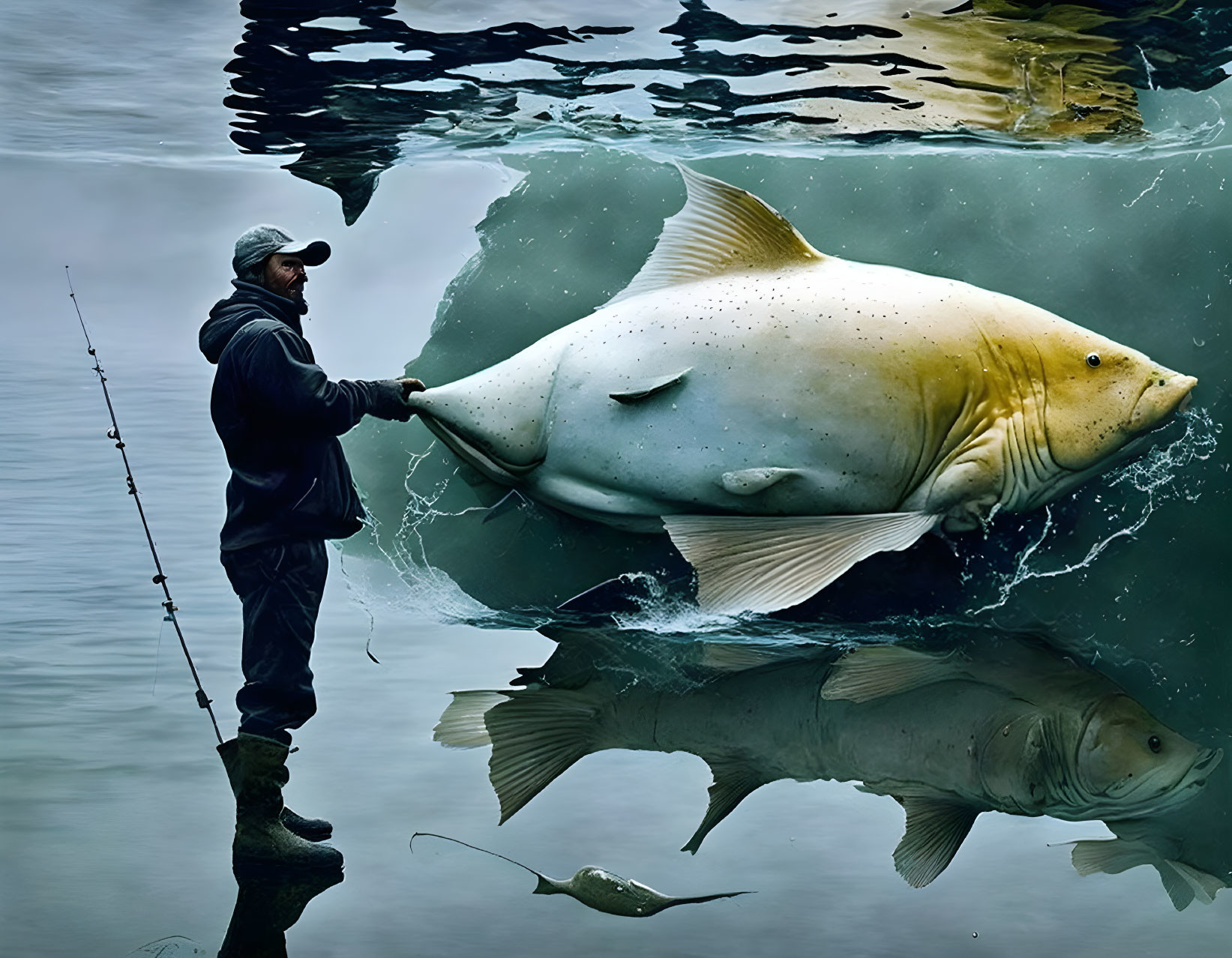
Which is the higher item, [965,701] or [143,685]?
[965,701]

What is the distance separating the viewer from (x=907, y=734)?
4.02 meters

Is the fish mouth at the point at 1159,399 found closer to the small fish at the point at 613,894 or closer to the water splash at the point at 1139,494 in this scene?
the water splash at the point at 1139,494

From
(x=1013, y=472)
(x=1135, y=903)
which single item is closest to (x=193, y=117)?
(x=1013, y=472)

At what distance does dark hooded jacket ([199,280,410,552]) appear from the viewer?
13.3ft

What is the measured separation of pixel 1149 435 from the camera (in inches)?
A: 182

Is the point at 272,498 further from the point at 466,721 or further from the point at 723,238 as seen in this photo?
the point at 723,238

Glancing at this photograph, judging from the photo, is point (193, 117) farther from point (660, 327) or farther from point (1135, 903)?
point (1135, 903)

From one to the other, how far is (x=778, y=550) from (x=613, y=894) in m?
1.37

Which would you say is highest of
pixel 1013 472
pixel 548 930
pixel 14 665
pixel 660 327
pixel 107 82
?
pixel 107 82

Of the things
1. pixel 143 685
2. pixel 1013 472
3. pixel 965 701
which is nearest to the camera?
pixel 965 701

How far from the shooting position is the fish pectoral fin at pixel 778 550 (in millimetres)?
4266

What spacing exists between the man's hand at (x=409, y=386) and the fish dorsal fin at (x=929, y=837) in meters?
2.25

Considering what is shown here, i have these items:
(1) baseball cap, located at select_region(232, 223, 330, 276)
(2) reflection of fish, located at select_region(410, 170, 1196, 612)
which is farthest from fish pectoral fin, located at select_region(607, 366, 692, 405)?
(1) baseball cap, located at select_region(232, 223, 330, 276)

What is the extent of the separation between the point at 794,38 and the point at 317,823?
359 centimetres
